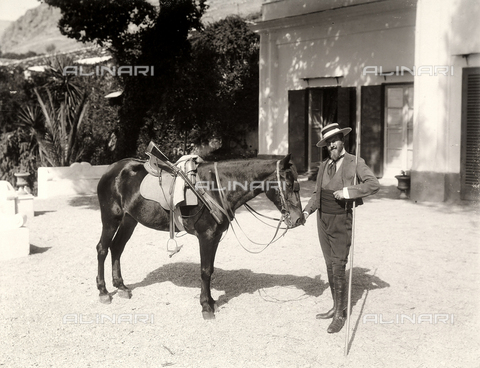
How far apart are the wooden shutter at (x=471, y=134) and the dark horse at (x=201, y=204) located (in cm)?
724

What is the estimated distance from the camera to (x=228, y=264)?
679cm

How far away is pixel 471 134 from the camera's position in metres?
10.7

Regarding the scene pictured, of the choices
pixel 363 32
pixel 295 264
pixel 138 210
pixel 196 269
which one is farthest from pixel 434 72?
pixel 138 210

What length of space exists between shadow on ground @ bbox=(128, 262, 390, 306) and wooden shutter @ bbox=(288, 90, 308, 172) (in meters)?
9.45

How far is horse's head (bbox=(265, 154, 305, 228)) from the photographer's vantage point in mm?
4535

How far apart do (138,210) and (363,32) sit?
10.7 metres

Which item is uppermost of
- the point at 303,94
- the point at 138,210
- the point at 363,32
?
the point at 363,32

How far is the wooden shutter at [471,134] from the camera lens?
10.5 meters

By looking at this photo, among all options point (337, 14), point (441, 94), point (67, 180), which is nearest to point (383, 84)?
point (337, 14)

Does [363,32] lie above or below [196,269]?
above

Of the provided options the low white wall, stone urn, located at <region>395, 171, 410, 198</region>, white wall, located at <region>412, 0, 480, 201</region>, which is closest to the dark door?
stone urn, located at <region>395, 171, 410, 198</region>

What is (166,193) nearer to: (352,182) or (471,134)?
(352,182)

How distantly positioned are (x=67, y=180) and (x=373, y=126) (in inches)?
306

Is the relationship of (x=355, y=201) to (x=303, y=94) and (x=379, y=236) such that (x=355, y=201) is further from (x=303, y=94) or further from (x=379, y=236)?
(x=303, y=94)
